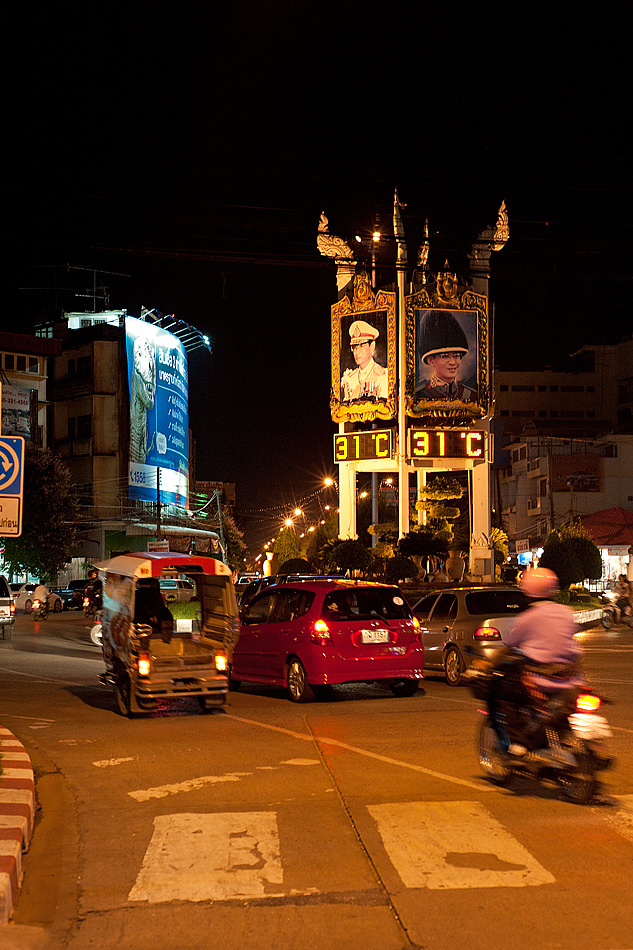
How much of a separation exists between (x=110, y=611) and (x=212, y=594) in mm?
1648

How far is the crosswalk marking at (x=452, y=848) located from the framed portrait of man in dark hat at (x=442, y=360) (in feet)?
145

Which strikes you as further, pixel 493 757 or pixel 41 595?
pixel 41 595

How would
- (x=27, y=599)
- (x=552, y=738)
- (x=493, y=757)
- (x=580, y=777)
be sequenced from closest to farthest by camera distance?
1. (x=580, y=777)
2. (x=552, y=738)
3. (x=493, y=757)
4. (x=27, y=599)

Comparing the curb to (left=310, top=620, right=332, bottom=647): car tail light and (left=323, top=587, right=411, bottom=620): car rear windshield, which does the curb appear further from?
(left=323, top=587, right=411, bottom=620): car rear windshield

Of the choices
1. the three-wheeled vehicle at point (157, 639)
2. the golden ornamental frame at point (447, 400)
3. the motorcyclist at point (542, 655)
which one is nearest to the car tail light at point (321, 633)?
the three-wheeled vehicle at point (157, 639)

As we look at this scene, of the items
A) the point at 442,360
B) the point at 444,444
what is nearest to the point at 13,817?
the point at 444,444

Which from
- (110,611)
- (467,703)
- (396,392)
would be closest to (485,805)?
(467,703)

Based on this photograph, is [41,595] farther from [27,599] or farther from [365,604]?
[365,604]

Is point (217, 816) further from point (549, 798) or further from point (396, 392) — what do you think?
point (396, 392)

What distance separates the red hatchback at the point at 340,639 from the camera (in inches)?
552

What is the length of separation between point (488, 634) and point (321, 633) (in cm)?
304

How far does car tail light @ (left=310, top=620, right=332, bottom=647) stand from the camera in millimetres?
14016

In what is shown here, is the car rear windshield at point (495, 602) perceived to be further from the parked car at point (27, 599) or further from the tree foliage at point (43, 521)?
the tree foliage at point (43, 521)

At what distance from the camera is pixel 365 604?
1452 cm
